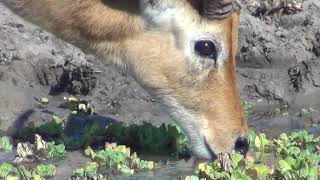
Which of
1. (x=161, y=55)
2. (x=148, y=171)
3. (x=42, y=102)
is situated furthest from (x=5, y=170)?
(x=42, y=102)

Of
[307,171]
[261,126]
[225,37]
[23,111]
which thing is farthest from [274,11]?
[307,171]

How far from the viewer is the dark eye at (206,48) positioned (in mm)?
6566

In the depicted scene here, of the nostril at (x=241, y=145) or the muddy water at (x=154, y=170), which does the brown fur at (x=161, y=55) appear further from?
the muddy water at (x=154, y=170)

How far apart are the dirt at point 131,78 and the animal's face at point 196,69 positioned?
5.22ft

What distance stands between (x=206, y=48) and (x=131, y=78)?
106 inches

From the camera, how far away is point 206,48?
659 centimetres

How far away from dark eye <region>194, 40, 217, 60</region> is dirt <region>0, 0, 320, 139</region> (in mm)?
1777

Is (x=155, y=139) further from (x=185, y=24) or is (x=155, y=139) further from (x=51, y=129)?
(x=185, y=24)

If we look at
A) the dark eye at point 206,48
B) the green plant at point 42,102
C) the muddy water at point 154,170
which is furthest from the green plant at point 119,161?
the green plant at point 42,102

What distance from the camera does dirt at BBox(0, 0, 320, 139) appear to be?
28.0 ft

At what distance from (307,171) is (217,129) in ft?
2.97

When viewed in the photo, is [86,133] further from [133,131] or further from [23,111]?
[23,111]

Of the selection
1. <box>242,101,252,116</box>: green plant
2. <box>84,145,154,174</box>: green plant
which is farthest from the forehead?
<box>242,101,252,116</box>: green plant

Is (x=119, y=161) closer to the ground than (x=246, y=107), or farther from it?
farther from it
